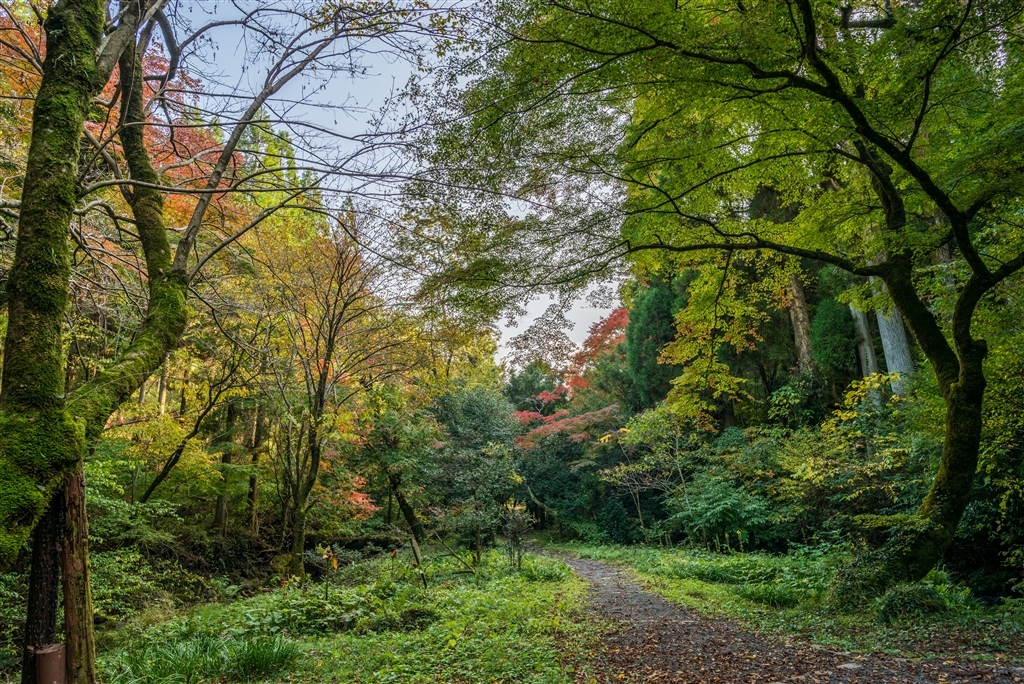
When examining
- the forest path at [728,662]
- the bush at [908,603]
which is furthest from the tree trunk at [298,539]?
the bush at [908,603]

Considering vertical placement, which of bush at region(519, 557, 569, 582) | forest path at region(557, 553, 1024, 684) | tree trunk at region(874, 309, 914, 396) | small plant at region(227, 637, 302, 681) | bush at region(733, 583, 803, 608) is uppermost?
tree trunk at region(874, 309, 914, 396)

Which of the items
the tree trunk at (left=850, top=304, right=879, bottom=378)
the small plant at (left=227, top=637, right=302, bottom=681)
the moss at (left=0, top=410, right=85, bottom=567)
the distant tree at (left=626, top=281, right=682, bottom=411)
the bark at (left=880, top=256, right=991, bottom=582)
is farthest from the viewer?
the distant tree at (left=626, top=281, right=682, bottom=411)

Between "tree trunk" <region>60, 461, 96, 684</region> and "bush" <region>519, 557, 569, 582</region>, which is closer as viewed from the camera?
"tree trunk" <region>60, 461, 96, 684</region>

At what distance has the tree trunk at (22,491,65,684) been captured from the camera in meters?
2.43

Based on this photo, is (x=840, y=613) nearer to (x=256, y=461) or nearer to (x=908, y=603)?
(x=908, y=603)

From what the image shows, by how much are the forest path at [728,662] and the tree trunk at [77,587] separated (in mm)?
3365

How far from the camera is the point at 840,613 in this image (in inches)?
213

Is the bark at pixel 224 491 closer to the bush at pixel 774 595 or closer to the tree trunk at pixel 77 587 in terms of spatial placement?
the tree trunk at pixel 77 587

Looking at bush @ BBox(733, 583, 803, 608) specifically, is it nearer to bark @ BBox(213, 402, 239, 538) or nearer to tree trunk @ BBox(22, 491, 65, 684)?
tree trunk @ BBox(22, 491, 65, 684)

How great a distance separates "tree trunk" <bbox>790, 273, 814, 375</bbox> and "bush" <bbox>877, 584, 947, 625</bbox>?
8.24 m

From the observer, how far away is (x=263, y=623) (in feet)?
19.3

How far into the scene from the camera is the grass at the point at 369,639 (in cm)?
417

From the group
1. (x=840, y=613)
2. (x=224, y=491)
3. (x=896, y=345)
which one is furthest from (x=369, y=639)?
(x=896, y=345)

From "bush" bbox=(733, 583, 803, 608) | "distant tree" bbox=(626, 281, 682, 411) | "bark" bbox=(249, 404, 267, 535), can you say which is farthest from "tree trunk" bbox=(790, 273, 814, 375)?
"bark" bbox=(249, 404, 267, 535)
